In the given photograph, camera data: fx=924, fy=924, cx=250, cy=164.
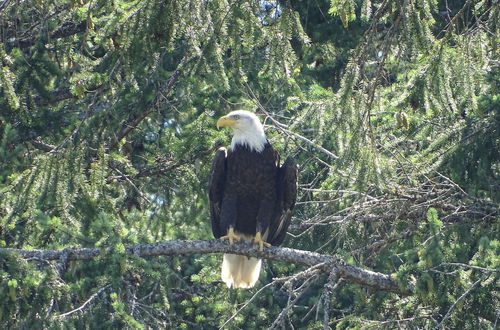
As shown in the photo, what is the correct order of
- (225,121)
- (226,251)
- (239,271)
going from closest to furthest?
(226,251)
(225,121)
(239,271)

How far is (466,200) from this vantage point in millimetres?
5852

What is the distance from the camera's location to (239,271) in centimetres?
738

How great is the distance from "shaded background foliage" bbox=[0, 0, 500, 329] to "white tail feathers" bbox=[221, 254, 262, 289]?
0.12 meters

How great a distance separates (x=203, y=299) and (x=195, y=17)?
3235mm

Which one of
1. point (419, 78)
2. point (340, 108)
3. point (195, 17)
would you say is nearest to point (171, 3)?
→ point (195, 17)

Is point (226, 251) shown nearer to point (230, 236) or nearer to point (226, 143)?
point (230, 236)

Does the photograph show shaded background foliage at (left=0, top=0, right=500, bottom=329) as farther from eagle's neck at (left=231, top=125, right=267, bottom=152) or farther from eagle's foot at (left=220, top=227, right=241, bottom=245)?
eagle's foot at (left=220, top=227, right=241, bottom=245)

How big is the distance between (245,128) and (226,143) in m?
0.54

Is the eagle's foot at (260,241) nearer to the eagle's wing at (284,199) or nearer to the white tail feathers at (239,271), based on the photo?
the eagle's wing at (284,199)

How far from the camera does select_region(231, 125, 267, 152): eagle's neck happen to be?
6883mm

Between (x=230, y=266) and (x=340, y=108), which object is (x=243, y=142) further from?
(x=340, y=108)

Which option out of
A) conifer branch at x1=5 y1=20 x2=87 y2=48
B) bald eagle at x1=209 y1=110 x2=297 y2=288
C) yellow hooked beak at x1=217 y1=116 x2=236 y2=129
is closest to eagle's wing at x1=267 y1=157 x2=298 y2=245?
bald eagle at x1=209 y1=110 x2=297 y2=288

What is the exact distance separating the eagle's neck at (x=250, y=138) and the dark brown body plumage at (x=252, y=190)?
0.11 feet

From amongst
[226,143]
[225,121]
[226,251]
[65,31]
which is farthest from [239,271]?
[65,31]
